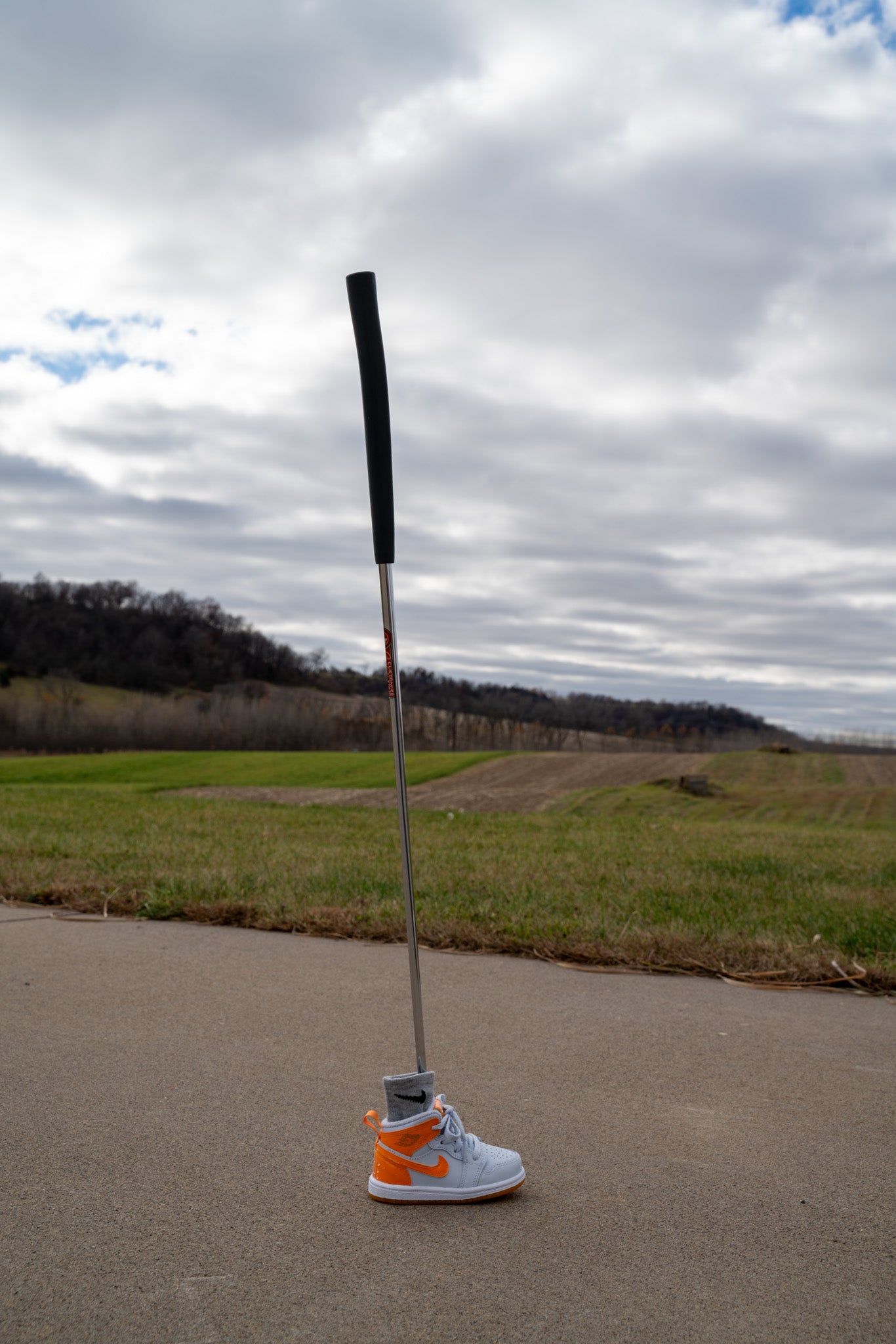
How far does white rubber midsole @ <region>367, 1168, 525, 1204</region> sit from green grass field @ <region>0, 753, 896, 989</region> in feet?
Result: 8.23

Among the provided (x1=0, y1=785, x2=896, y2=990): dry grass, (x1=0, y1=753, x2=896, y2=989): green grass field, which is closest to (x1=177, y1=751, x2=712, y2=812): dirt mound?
(x1=0, y1=753, x2=896, y2=989): green grass field

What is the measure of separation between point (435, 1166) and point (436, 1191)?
0.19 ft

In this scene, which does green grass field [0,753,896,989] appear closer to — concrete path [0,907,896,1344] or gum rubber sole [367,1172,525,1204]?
concrete path [0,907,896,1344]

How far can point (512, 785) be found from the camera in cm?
4019

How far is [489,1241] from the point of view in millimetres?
2268

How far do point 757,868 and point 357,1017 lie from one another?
509cm

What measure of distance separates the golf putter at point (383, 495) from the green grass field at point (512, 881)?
2.43 meters

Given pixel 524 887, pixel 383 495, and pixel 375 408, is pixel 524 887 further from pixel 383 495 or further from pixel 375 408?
pixel 375 408

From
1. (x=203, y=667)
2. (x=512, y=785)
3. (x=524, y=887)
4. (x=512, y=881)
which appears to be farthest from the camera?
(x=203, y=667)

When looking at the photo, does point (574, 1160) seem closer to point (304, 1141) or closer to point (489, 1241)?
point (489, 1241)

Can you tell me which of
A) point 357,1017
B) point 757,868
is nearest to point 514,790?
point 757,868

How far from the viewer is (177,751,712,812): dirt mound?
3322 centimetres

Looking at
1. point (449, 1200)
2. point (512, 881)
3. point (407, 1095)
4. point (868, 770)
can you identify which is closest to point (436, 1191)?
point (449, 1200)

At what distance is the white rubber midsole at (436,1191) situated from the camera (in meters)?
2.46
